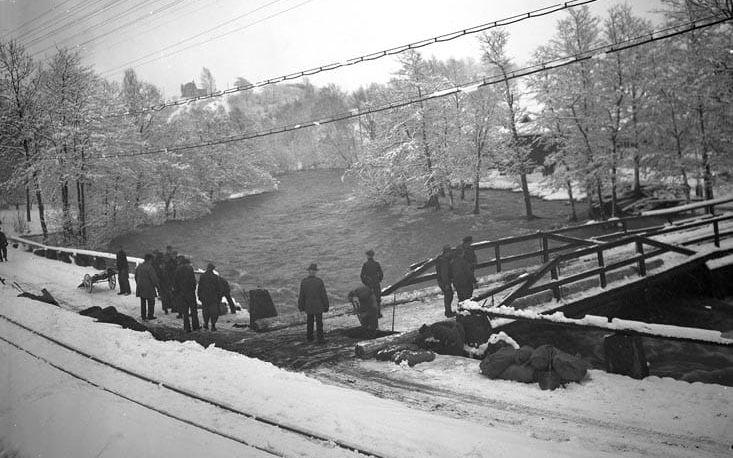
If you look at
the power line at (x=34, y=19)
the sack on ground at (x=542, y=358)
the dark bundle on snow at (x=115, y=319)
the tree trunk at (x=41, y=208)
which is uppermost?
the power line at (x=34, y=19)

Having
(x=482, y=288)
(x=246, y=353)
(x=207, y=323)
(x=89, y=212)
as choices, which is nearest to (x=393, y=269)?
(x=482, y=288)

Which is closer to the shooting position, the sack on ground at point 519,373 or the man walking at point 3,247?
the sack on ground at point 519,373

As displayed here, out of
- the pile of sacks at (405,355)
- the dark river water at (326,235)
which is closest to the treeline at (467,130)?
the dark river water at (326,235)

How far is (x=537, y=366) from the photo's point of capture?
685cm

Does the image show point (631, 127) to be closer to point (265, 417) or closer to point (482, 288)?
point (482, 288)

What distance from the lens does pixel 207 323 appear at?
11.7 metres

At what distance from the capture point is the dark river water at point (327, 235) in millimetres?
24234

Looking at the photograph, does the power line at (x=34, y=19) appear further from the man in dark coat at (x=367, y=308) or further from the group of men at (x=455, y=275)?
the group of men at (x=455, y=275)

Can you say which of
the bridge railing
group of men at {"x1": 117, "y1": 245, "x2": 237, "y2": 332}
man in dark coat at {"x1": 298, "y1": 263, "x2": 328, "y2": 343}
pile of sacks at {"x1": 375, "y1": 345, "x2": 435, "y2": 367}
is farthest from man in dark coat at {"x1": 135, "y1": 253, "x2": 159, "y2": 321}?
the bridge railing

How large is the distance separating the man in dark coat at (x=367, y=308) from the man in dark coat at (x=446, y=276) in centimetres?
171

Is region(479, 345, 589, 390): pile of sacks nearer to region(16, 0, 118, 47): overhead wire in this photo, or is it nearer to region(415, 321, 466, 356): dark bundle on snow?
region(415, 321, 466, 356): dark bundle on snow

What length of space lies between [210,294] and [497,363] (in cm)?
733

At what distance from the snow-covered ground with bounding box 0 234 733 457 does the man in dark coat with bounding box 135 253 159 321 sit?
4496 mm

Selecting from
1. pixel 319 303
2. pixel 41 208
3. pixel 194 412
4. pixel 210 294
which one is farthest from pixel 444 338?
pixel 41 208
